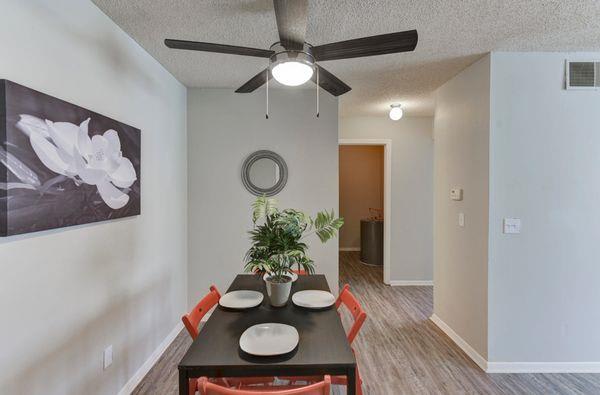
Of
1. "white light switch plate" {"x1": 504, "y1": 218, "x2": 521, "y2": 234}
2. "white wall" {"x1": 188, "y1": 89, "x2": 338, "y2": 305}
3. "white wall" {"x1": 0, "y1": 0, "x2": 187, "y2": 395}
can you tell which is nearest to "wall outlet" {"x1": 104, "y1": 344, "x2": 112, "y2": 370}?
"white wall" {"x1": 0, "y1": 0, "x2": 187, "y2": 395}

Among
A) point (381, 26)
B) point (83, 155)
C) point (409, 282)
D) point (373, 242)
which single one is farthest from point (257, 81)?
point (373, 242)

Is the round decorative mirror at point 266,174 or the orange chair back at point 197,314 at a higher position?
the round decorative mirror at point 266,174

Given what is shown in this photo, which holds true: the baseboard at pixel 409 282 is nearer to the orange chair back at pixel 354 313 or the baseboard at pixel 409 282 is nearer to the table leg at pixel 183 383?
the orange chair back at pixel 354 313

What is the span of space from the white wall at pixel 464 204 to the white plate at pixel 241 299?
1.80 meters

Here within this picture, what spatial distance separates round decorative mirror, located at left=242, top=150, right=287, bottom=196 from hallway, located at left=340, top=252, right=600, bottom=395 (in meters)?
1.61

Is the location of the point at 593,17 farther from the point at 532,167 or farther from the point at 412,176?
the point at 412,176

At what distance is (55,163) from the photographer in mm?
1419

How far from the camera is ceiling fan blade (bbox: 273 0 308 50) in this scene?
119cm

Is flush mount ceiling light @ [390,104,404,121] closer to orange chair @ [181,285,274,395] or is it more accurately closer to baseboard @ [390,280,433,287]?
baseboard @ [390,280,433,287]

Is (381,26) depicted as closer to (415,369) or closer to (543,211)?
(543,211)

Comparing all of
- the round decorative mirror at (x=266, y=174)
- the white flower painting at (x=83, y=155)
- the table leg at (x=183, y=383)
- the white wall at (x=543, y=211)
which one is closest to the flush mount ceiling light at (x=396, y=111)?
the white wall at (x=543, y=211)

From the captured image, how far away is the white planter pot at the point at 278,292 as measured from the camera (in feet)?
5.56

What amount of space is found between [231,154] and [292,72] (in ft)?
6.10

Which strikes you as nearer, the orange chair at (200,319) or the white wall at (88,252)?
the white wall at (88,252)
